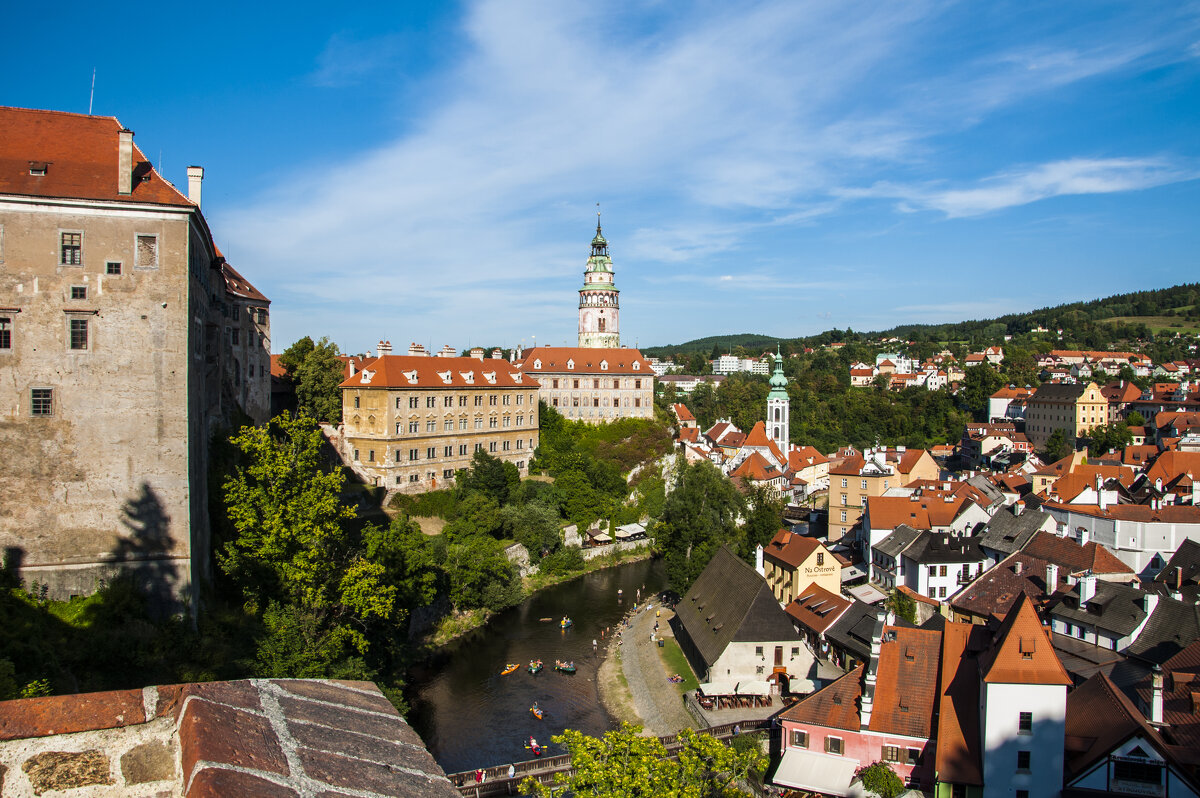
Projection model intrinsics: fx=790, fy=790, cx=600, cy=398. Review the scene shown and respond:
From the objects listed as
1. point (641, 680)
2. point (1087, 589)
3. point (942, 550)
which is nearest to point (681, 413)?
point (942, 550)

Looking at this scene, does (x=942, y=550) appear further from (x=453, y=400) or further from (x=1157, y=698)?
(x=453, y=400)

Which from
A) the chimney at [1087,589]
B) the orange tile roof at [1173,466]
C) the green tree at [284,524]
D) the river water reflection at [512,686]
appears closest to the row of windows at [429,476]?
the river water reflection at [512,686]

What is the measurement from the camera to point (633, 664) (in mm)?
33438

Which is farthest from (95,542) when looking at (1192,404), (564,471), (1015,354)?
(1015,354)

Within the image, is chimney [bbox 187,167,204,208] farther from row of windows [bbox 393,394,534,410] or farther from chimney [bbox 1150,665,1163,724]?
chimney [bbox 1150,665,1163,724]

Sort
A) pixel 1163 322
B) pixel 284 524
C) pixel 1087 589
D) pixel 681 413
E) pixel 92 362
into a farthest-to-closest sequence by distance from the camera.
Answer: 1. pixel 1163 322
2. pixel 681 413
3. pixel 1087 589
4. pixel 284 524
5. pixel 92 362

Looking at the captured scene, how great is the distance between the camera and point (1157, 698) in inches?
805

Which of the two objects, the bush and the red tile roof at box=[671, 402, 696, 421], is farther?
the red tile roof at box=[671, 402, 696, 421]

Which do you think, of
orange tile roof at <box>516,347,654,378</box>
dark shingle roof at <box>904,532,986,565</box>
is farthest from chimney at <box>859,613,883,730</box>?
orange tile roof at <box>516,347,654,378</box>

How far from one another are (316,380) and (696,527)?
25.0 m

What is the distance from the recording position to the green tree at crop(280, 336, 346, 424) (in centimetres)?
4881

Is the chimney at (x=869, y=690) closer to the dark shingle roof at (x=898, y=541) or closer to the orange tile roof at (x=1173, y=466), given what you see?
the dark shingle roof at (x=898, y=541)

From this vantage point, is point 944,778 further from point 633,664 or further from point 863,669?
point 633,664

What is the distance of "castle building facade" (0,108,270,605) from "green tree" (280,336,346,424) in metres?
27.7
